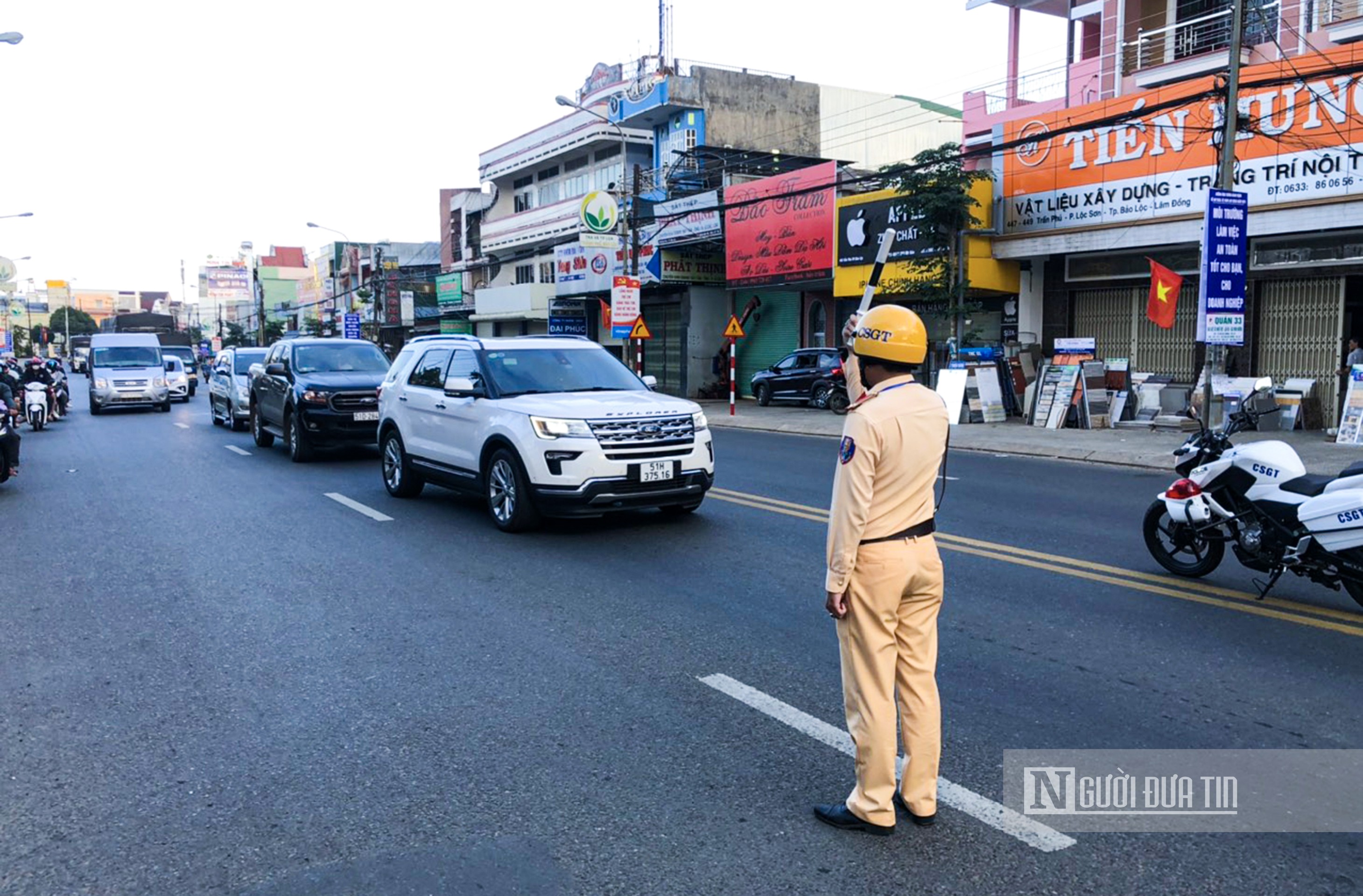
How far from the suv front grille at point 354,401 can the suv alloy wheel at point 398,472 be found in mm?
3224

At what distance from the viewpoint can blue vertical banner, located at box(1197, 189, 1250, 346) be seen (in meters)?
14.5

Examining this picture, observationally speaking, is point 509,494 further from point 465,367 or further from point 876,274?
point 876,274

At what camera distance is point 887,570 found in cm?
358

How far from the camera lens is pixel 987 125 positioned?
29.9 meters

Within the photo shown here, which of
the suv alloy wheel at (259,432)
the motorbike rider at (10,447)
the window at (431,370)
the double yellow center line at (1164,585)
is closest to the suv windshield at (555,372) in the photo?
the window at (431,370)

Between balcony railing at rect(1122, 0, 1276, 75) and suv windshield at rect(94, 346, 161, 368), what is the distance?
2626cm

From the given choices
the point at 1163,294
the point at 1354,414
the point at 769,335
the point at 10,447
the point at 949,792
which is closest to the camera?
the point at 949,792

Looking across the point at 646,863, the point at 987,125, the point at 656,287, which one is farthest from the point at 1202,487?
the point at 656,287

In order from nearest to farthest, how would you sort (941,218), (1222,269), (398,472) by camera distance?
(398,472) < (1222,269) < (941,218)

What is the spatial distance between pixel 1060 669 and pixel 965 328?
20.8m

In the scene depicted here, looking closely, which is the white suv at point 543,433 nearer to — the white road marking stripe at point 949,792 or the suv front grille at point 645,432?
the suv front grille at point 645,432

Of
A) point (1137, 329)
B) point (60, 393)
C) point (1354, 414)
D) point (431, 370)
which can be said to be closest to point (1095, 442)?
point (1354, 414)

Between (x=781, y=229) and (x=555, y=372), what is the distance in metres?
19.6

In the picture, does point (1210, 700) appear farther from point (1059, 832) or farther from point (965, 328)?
point (965, 328)
